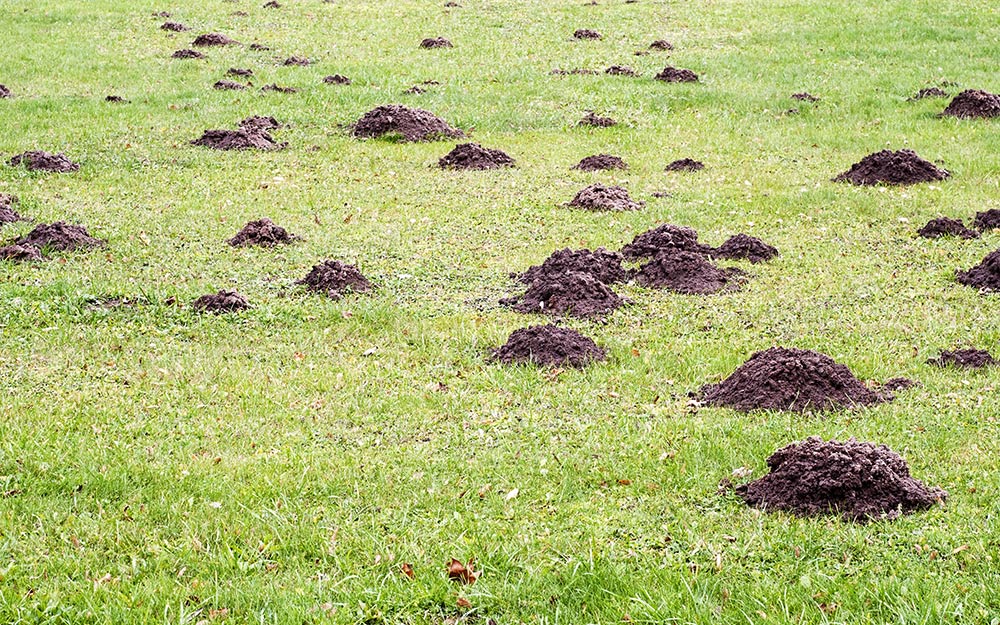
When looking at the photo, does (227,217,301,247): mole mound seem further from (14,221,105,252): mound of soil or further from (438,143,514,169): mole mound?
(438,143,514,169): mole mound

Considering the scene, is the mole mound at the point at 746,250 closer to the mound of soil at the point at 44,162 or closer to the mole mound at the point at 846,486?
the mole mound at the point at 846,486

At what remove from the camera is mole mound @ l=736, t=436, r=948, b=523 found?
21.4ft

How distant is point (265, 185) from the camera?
1641 centimetres

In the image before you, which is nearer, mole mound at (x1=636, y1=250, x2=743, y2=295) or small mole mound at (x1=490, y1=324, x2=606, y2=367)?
small mole mound at (x1=490, y1=324, x2=606, y2=367)

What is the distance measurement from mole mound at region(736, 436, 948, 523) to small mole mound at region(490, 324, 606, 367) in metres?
2.97

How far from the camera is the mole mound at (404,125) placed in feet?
63.8

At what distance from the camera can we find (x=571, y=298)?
440 inches

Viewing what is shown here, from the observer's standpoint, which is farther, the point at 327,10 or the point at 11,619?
the point at 327,10

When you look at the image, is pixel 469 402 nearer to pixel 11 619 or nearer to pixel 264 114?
pixel 11 619

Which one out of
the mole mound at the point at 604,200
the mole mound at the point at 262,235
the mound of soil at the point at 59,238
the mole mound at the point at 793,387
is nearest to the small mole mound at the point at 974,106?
the mole mound at the point at 604,200

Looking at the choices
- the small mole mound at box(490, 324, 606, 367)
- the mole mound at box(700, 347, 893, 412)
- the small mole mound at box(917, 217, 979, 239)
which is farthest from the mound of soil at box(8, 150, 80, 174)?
the small mole mound at box(917, 217, 979, 239)

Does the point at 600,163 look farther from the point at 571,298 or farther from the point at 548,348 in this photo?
the point at 548,348

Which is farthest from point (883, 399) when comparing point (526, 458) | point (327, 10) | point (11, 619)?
point (327, 10)

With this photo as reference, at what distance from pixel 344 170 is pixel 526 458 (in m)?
10.6
